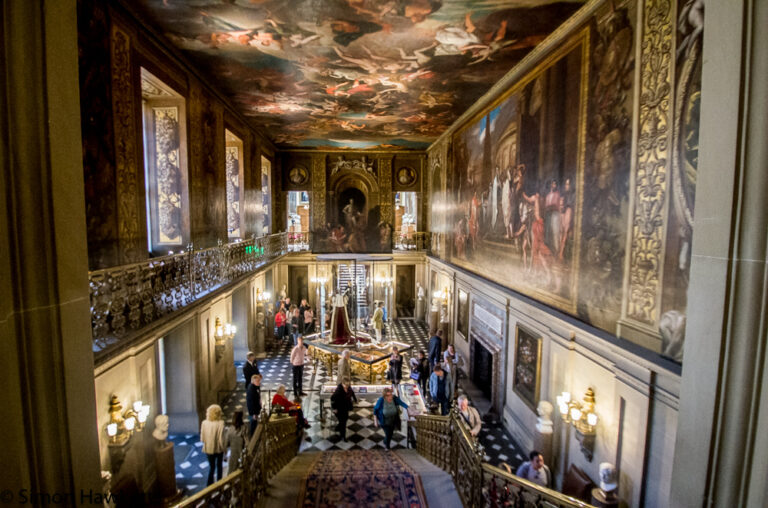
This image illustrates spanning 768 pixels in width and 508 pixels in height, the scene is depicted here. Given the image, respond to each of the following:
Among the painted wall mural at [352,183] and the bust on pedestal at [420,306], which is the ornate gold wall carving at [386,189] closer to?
the painted wall mural at [352,183]

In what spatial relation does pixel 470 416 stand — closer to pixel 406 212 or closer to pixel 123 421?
pixel 123 421

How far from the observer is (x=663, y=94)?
15.4ft

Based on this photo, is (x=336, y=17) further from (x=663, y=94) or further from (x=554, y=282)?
(x=554, y=282)

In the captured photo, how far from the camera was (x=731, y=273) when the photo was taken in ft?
6.13

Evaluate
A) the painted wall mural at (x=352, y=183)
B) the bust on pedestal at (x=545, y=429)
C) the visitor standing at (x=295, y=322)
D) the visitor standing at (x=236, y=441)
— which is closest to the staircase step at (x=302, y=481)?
the visitor standing at (x=236, y=441)

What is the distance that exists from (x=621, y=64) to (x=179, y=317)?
27.3ft

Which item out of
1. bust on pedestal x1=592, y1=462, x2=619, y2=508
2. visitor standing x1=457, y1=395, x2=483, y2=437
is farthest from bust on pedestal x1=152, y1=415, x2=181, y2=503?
bust on pedestal x1=592, y1=462, x2=619, y2=508

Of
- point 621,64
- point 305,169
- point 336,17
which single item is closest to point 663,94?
point 621,64

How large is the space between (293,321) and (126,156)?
32.1 ft

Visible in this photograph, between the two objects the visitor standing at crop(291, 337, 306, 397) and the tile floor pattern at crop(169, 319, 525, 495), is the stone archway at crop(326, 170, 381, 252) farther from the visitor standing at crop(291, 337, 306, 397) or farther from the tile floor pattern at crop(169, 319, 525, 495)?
the visitor standing at crop(291, 337, 306, 397)

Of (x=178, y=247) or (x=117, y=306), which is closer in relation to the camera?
(x=117, y=306)

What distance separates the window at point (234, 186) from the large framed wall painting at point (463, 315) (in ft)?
27.8

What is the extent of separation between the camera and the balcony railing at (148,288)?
4680 mm

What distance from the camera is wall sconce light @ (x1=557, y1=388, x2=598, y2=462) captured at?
20.0ft
